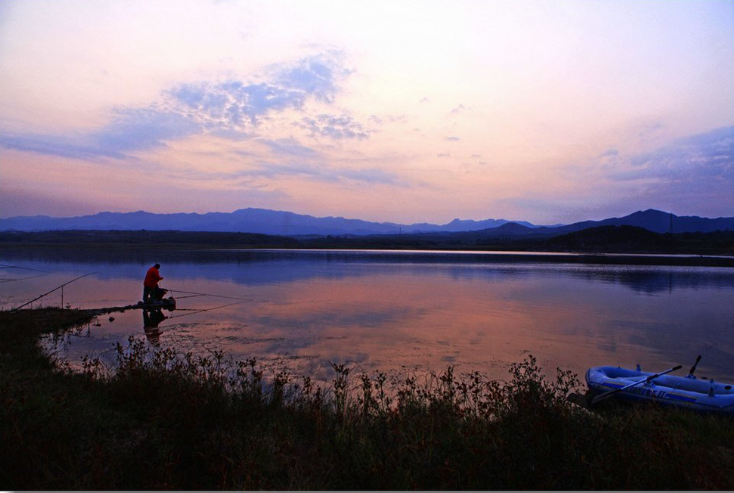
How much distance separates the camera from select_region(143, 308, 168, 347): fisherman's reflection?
14.5 metres

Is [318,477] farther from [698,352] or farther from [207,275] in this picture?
[207,275]

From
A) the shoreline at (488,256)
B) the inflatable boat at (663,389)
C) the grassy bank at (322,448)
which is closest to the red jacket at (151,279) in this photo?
the grassy bank at (322,448)

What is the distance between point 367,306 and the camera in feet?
73.9

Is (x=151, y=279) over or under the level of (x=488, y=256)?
over

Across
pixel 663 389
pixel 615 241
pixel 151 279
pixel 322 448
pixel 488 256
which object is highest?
pixel 615 241

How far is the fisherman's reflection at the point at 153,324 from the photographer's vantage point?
14.5 metres

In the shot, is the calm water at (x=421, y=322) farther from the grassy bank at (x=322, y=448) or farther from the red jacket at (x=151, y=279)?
the grassy bank at (x=322, y=448)

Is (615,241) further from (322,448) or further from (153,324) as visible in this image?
(322,448)

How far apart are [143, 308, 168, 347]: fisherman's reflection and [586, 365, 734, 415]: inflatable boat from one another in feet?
41.8

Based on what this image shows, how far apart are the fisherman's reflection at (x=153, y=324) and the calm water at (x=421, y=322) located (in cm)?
10

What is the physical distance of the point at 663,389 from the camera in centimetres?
895

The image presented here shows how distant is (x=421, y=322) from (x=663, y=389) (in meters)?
10.3

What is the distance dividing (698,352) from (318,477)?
15.1 metres

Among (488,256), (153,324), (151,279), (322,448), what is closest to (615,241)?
(488,256)
